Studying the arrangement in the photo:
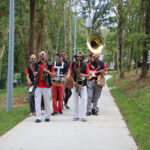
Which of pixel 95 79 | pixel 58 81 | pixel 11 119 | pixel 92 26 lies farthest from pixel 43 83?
pixel 92 26

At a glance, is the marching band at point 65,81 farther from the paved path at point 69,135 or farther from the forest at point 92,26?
the forest at point 92,26

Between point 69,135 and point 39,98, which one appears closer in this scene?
point 69,135

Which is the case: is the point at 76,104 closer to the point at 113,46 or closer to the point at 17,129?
the point at 17,129

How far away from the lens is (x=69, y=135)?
265 inches

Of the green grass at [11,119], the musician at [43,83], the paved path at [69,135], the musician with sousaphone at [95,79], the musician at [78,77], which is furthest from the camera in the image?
the musician with sousaphone at [95,79]

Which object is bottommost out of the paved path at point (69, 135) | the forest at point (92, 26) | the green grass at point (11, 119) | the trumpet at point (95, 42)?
the green grass at point (11, 119)

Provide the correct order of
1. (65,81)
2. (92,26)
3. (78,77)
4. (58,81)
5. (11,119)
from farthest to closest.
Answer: (92,26)
(58,81)
(65,81)
(11,119)
(78,77)

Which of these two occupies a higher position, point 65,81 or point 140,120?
point 65,81

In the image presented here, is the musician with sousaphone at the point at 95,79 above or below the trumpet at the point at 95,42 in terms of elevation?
below

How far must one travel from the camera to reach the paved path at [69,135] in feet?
19.3

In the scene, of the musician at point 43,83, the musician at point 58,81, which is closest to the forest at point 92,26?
the musician at point 58,81

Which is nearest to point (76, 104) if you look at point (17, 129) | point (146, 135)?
point (17, 129)

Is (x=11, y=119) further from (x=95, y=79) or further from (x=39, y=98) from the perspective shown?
(x=95, y=79)

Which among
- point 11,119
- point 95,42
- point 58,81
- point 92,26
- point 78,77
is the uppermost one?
point 92,26
